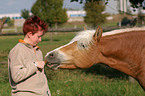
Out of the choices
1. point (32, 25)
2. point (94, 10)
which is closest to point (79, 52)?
Answer: point (32, 25)

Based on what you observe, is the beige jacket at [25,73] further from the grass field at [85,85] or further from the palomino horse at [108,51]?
the grass field at [85,85]

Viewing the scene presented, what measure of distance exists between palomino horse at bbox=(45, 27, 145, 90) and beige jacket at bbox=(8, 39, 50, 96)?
0.84m

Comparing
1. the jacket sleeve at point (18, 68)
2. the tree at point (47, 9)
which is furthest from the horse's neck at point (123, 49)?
the tree at point (47, 9)

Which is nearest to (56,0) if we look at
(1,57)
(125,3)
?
(1,57)

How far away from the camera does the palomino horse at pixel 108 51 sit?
2904 mm

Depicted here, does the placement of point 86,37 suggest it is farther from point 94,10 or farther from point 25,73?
point 94,10

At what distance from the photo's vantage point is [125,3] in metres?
5.29

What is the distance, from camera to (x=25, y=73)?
186 centimetres

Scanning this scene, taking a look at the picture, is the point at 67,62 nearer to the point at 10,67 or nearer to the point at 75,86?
the point at 10,67

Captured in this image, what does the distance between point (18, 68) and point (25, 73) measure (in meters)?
0.09

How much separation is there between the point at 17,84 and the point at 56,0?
62.2 ft

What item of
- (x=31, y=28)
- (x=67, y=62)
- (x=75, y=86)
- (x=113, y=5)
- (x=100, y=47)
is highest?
(x=113, y=5)

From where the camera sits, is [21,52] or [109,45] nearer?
[21,52]

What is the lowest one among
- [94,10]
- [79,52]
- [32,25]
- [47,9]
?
[79,52]
